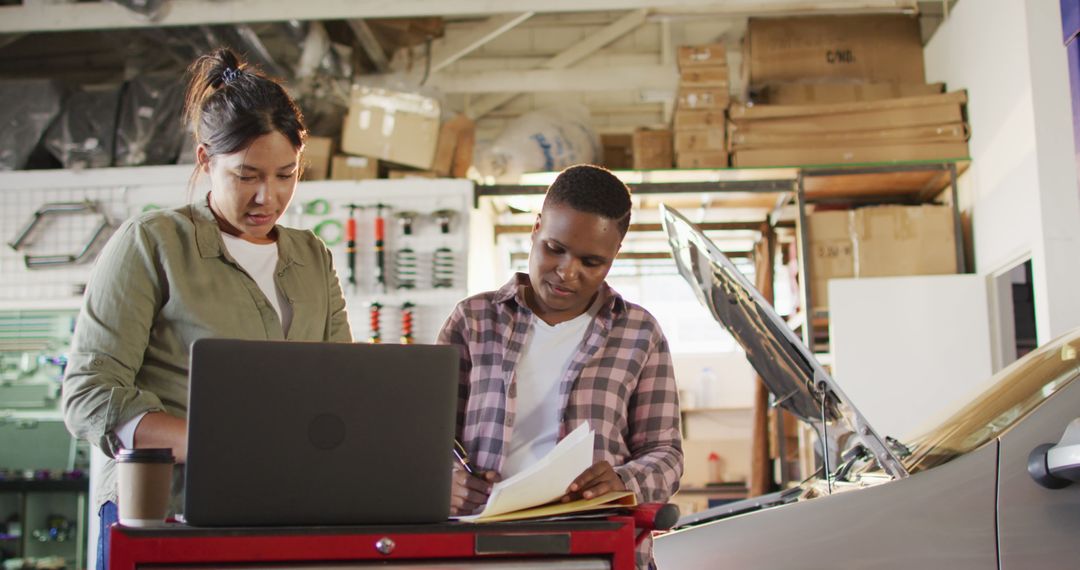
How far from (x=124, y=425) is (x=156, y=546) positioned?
46 centimetres

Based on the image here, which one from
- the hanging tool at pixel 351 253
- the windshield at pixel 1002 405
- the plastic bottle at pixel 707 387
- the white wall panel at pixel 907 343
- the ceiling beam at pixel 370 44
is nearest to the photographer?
the windshield at pixel 1002 405

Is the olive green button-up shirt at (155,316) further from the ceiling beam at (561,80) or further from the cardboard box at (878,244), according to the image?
the ceiling beam at (561,80)

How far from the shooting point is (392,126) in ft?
20.1

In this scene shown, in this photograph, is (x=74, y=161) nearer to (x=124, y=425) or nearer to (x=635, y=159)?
(x=635, y=159)

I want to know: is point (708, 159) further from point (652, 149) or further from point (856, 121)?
point (856, 121)

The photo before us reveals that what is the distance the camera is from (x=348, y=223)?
19.5ft

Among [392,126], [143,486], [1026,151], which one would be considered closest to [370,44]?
[392,126]

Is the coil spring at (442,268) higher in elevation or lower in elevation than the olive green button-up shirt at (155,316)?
higher

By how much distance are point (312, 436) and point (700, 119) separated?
506 cm

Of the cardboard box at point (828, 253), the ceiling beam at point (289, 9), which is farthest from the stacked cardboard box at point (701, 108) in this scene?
the cardboard box at point (828, 253)

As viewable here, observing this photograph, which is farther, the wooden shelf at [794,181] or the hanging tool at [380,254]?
the hanging tool at [380,254]

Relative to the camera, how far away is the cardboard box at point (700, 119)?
19.6 feet

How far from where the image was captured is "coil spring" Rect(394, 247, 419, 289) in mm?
5922

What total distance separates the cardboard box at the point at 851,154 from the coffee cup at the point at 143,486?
4.84 m
